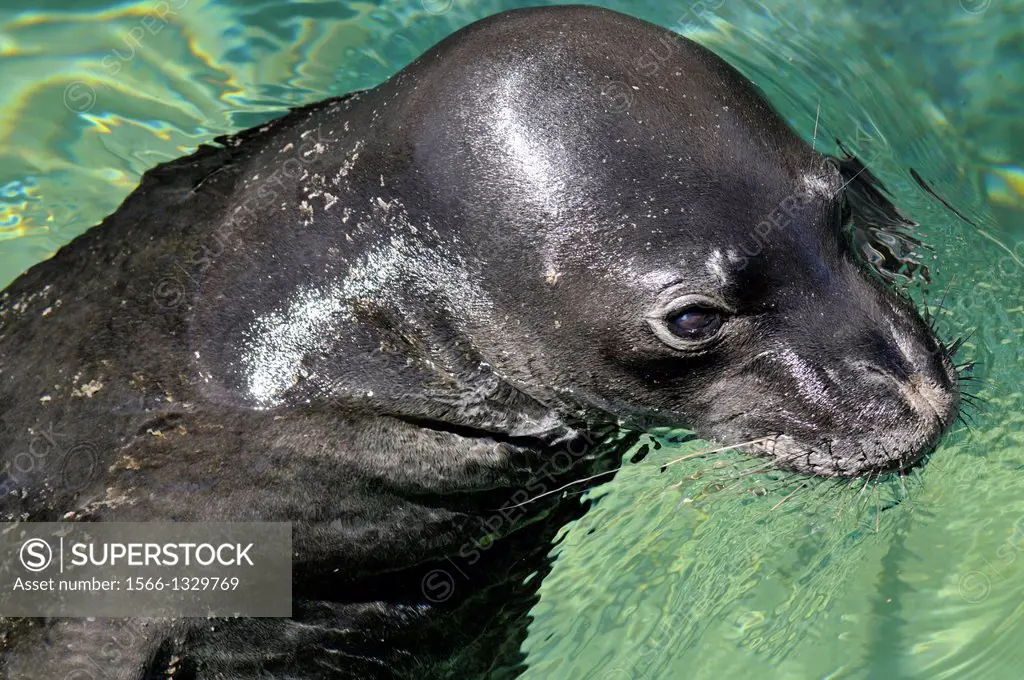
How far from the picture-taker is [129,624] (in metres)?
4.26

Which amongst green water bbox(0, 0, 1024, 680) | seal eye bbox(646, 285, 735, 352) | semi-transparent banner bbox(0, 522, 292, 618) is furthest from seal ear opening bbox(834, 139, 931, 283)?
semi-transparent banner bbox(0, 522, 292, 618)

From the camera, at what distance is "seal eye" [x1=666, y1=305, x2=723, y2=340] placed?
171 inches

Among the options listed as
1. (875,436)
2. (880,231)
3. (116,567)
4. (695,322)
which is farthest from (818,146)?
(116,567)

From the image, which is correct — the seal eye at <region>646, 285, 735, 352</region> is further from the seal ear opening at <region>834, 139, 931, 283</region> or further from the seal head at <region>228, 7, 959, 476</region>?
the seal ear opening at <region>834, 139, 931, 283</region>

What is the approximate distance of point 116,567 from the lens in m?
4.25

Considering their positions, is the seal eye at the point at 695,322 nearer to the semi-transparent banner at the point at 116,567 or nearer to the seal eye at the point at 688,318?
the seal eye at the point at 688,318

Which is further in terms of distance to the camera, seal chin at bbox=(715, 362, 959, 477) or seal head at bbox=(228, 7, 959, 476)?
seal chin at bbox=(715, 362, 959, 477)

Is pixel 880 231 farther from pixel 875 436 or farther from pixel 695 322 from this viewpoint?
pixel 695 322

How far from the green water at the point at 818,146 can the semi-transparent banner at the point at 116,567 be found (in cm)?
205

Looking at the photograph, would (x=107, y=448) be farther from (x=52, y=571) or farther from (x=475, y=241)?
(x=475, y=241)

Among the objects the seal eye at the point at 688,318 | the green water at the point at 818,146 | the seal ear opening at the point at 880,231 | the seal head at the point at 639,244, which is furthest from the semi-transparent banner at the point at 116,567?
the seal ear opening at the point at 880,231

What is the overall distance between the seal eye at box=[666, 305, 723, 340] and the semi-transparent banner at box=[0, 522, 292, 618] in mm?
1838

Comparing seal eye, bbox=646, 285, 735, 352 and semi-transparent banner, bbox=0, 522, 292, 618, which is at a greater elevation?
semi-transparent banner, bbox=0, 522, 292, 618


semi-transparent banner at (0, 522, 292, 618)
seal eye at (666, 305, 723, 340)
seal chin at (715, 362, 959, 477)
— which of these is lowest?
seal chin at (715, 362, 959, 477)
